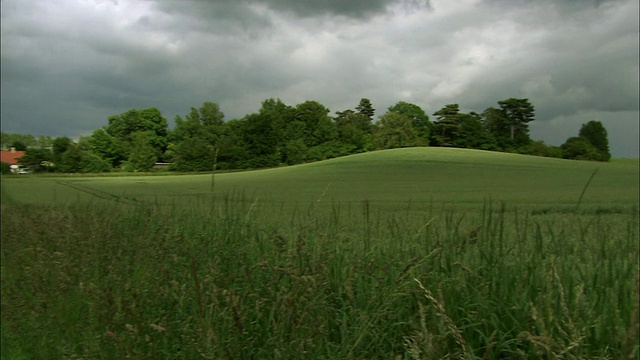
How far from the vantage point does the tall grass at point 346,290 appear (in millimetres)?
2189

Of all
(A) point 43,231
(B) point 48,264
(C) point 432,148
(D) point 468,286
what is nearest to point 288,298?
(D) point 468,286

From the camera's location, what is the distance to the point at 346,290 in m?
2.71

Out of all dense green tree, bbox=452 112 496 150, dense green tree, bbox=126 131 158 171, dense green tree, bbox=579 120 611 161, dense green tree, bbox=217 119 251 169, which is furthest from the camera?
dense green tree, bbox=126 131 158 171

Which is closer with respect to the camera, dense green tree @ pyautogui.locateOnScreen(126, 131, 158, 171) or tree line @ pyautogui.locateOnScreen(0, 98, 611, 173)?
tree line @ pyautogui.locateOnScreen(0, 98, 611, 173)

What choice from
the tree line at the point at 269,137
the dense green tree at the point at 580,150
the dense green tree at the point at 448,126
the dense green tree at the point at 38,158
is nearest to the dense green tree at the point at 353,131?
the tree line at the point at 269,137

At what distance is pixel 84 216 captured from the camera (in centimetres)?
638

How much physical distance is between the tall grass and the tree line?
127 centimetres

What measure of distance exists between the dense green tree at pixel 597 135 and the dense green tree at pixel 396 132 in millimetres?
2338

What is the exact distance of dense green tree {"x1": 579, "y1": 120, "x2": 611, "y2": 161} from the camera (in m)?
3.87

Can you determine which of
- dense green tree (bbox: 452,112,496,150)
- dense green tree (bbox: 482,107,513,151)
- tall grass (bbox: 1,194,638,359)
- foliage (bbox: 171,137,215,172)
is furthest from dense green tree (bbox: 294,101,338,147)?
dense green tree (bbox: 482,107,513,151)

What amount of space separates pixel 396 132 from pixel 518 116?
6.71 ft

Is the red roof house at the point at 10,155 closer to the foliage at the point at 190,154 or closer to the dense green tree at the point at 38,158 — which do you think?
the dense green tree at the point at 38,158

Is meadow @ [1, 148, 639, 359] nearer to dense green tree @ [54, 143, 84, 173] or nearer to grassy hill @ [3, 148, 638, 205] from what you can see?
grassy hill @ [3, 148, 638, 205]

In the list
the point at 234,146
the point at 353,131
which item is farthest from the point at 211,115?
the point at 353,131
